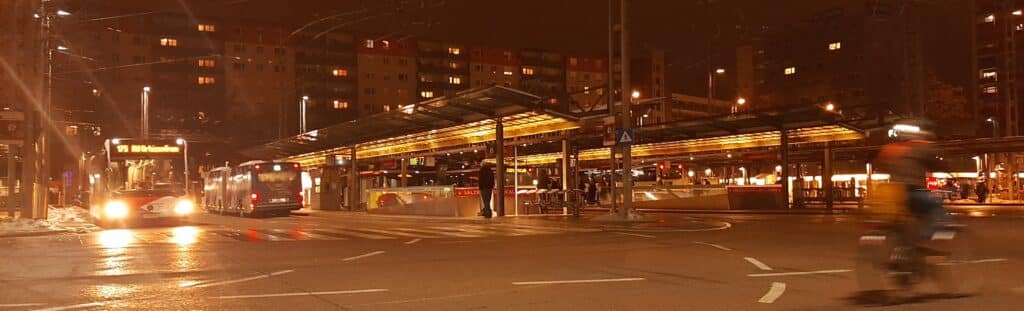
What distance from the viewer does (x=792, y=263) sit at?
12.1 m

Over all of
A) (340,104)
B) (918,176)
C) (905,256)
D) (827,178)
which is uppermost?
(340,104)

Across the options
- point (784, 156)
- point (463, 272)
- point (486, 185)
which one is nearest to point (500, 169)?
point (486, 185)

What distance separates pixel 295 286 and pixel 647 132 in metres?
28.5

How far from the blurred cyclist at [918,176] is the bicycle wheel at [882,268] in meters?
0.25

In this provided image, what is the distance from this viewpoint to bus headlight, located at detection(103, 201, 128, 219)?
2877cm

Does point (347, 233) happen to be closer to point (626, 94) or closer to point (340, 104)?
point (626, 94)

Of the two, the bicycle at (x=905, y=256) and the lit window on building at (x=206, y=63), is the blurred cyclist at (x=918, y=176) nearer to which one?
the bicycle at (x=905, y=256)

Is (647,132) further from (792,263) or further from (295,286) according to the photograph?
(295,286)

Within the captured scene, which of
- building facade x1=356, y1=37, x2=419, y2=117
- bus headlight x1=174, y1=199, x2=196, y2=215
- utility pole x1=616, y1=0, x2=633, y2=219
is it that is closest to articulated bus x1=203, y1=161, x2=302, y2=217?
bus headlight x1=174, y1=199, x2=196, y2=215

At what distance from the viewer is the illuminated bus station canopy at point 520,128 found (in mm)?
27416

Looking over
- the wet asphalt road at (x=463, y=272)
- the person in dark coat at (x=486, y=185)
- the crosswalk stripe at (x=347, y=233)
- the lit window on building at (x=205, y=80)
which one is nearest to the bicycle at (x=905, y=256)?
the wet asphalt road at (x=463, y=272)

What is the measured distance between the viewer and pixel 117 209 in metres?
28.8

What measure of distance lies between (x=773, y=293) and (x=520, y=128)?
22601 millimetres

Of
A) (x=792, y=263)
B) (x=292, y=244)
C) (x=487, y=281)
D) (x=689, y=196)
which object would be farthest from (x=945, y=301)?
(x=689, y=196)
